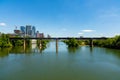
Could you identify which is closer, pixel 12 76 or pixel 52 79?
pixel 52 79

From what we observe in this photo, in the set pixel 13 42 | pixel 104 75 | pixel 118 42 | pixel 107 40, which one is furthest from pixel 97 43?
pixel 104 75

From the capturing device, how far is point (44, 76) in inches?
795

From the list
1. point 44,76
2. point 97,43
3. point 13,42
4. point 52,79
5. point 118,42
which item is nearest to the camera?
point 52,79

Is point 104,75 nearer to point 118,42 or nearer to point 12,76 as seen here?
point 12,76

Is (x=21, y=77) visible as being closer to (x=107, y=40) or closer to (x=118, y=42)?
(x=118, y=42)

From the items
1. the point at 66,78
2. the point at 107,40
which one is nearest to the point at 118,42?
the point at 107,40

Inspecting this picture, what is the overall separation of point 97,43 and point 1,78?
76.4m

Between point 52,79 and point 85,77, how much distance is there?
3613 millimetres

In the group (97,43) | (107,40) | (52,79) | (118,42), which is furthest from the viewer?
(97,43)

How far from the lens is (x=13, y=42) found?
83.3 meters

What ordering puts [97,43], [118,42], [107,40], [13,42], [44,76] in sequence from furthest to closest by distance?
[97,43] → [13,42] → [107,40] → [118,42] → [44,76]

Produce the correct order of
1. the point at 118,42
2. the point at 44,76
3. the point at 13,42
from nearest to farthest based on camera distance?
the point at 44,76 < the point at 118,42 < the point at 13,42

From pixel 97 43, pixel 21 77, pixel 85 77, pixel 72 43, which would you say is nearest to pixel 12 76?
pixel 21 77

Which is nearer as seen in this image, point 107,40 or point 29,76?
point 29,76
